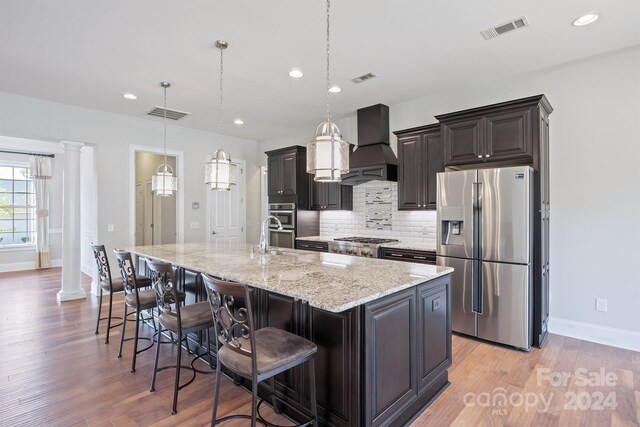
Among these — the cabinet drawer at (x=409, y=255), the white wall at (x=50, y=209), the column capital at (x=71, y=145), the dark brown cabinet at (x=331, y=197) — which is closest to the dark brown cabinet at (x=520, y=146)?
the cabinet drawer at (x=409, y=255)

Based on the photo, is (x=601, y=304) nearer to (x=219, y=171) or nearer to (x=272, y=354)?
(x=272, y=354)

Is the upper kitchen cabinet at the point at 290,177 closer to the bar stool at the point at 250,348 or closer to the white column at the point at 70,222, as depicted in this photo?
the white column at the point at 70,222

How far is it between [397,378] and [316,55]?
3.05 meters

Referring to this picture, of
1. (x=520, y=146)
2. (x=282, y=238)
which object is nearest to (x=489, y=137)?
(x=520, y=146)

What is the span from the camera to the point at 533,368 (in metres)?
2.89

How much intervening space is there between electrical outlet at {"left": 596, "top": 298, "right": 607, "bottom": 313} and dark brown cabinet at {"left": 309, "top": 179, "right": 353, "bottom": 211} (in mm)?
3420

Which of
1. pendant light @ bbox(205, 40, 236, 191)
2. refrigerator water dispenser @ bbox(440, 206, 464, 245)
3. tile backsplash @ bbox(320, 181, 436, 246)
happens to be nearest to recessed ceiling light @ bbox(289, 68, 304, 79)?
pendant light @ bbox(205, 40, 236, 191)

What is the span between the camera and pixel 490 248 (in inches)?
135

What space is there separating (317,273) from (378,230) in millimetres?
3095

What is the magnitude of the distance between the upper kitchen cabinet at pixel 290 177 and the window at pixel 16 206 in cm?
629

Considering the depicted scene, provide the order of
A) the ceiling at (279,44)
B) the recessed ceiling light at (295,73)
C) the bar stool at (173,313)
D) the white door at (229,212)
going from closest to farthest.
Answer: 1. the bar stool at (173,313)
2. the ceiling at (279,44)
3. the recessed ceiling light at (295,73)
4. the white door at (229,212)

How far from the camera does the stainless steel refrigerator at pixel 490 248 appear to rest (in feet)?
10.7

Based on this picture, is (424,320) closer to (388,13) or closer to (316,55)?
(388,13)

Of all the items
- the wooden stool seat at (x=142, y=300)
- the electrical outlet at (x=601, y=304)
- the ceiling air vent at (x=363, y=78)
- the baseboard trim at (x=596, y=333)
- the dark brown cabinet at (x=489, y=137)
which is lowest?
the baseboard trim at (x=596, y=333)
